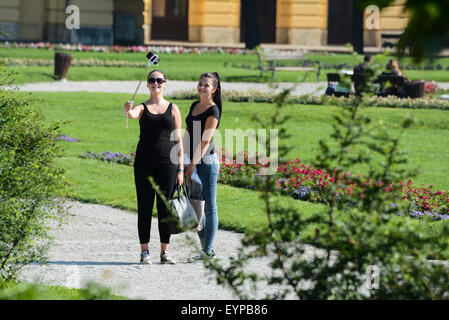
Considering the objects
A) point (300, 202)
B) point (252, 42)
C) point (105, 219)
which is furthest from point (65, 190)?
point (252, 42)

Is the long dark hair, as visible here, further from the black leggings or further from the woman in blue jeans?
the black leggings

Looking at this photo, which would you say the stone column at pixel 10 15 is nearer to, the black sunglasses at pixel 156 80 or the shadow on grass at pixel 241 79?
the shadow on grass at pixel 241 79

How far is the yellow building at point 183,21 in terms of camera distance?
38250 millimetres

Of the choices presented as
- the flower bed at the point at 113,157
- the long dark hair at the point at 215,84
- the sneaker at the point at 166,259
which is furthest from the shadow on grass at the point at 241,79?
the sneaker at the point at 166,259

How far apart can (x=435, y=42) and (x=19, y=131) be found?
17.4 feet

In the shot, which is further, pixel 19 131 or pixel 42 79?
pixel 42 79

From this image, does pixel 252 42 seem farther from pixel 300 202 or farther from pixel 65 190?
pixel 65 190

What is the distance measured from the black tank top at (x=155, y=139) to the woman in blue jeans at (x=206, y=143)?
0.21 m

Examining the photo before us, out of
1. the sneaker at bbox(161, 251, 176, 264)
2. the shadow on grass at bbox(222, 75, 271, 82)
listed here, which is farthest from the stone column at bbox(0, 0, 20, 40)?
the sneaker at bbox(161, 251, 176, 264)

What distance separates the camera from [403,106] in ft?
68.2

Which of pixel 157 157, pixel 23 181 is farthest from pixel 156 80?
pixel 23 181

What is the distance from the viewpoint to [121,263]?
8.22 metres

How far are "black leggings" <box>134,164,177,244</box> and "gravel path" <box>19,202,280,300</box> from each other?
12.3 inches

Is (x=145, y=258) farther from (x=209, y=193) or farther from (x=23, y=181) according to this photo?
(x=23, y=181)
